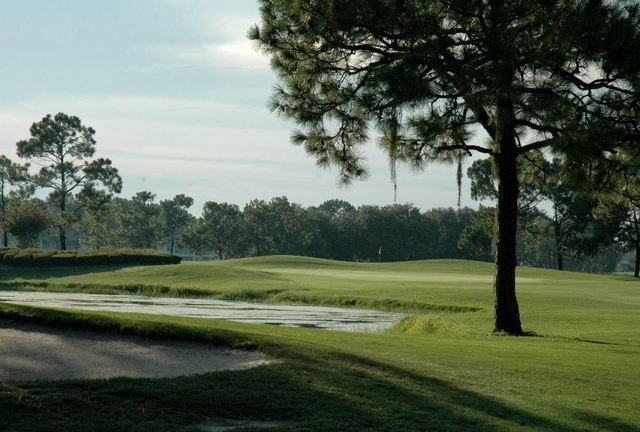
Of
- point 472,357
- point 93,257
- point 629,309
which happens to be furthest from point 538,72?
point 93,257

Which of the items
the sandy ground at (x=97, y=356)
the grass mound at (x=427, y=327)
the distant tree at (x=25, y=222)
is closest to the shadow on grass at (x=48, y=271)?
the distant tree at (x=25, y=222)

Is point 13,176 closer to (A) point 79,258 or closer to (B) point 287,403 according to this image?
(A) point 79,258

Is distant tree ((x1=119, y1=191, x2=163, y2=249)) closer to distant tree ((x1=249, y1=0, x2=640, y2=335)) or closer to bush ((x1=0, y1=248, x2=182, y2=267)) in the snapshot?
bush ((x1=0, y1=248, x2=182, y2=267))

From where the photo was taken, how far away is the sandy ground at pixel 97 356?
1111 cm

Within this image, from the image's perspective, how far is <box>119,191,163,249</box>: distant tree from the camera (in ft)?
376

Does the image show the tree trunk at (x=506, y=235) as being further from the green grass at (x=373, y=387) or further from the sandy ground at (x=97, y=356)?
the sandy ground at (x=97, y=356)

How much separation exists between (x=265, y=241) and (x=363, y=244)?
1343 centimetres

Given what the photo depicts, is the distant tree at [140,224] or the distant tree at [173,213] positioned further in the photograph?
the distant tree at [173,213]

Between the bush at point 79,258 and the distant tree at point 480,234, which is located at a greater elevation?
the distant tree at point 480,234

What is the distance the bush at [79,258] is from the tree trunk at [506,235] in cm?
4144

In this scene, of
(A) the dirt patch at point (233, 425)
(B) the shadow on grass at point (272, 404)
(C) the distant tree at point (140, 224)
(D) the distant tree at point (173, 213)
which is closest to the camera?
(B) the shadow on grass at point (272, 404)

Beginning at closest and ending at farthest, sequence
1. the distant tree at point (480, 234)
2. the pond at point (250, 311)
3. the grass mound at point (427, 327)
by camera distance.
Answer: the grass mound at point (427, 327), the pond at point (250, 311), the distant tree at point (480, 234)

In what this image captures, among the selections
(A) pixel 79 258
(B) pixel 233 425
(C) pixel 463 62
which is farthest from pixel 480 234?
(B) pixel 233 425

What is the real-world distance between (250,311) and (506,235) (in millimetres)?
13732
